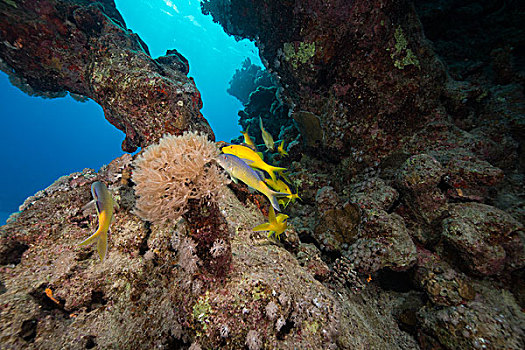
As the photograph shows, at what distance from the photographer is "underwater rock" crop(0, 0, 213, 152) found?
13.8 ft

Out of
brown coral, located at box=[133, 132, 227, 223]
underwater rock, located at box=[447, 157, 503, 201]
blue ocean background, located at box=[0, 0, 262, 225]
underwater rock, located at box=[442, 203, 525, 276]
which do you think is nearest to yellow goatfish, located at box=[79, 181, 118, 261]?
brown coral, located at box=[133, 132, 227, 223]

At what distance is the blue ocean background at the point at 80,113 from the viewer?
177ft

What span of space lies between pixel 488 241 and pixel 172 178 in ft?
15.1

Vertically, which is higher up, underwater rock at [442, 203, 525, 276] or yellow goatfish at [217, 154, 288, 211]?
yellow goatfish at [217, 154, 288, 211]

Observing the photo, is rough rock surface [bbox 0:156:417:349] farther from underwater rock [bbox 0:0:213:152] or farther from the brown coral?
underwater rock [bbox 0:0:213:152]

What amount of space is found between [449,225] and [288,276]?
9.68ft

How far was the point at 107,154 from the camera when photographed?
332ft

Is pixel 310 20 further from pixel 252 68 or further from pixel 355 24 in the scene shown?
pixel 252 68

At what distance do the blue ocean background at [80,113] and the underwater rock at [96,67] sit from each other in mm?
64932

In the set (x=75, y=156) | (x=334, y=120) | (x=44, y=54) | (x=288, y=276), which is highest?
(x=75, y=156)

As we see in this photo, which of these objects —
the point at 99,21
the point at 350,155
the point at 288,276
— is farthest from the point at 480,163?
the point at 99,21

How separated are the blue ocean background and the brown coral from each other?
69.7 m

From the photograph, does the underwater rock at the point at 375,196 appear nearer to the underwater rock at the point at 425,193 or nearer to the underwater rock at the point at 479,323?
the underwater rock at the point at 425,193

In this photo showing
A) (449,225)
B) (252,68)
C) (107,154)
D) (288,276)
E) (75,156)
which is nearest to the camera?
(288,276)
